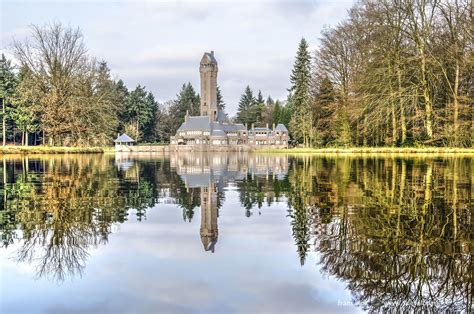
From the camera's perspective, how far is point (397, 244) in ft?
23.4

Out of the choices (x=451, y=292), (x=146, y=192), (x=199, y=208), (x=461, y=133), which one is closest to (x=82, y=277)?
(x=451, y=292)

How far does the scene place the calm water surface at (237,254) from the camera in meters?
5.05

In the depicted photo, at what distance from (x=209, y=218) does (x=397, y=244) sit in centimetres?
417

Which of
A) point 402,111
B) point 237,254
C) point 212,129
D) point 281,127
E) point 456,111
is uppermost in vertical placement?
point 281,127

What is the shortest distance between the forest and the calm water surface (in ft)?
109

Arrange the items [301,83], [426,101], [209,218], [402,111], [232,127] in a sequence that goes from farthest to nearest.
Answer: [232,127]
[301,83]
[402,111]
[426,101]
[209,218]

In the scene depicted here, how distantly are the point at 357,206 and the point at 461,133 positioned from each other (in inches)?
1386

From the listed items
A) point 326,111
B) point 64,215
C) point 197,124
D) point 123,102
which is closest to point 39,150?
point 326,111

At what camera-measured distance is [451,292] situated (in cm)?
515

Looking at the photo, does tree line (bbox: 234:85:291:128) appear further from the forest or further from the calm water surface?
the calm water surface

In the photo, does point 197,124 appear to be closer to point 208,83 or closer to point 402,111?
point 208,83

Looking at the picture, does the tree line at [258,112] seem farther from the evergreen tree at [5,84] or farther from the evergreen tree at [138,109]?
the evergreen tree at [5,84]

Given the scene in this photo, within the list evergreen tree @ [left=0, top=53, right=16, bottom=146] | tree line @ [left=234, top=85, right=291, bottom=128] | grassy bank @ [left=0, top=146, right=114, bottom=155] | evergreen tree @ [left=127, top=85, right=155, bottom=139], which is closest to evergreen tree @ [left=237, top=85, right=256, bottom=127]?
tree line @ [left=234, top=85, right=291, bottom=128]

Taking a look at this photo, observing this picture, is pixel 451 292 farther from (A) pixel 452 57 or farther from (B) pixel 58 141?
(B) pixel 58 141
